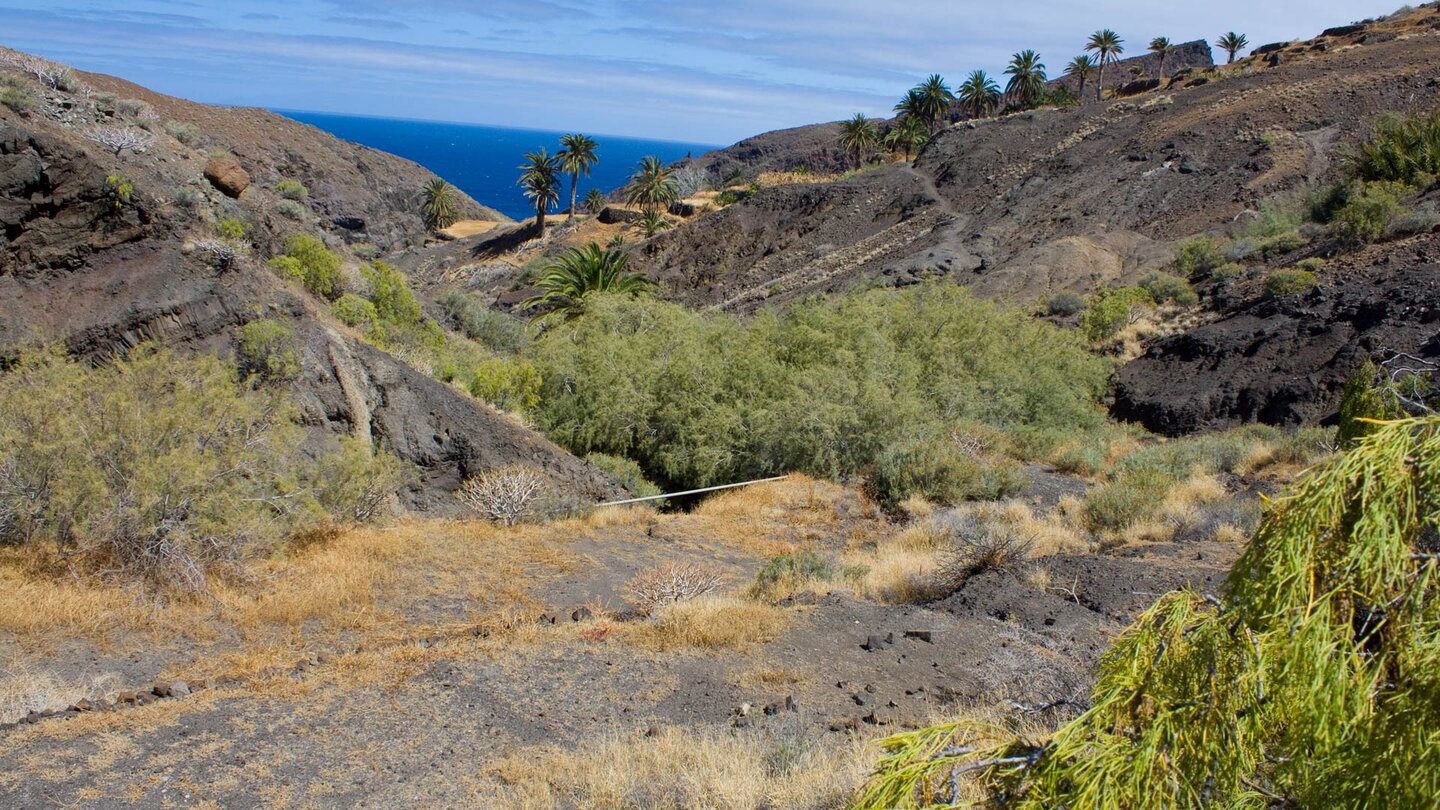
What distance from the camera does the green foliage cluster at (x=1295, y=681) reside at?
2.64 metres

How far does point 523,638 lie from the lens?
8.66m

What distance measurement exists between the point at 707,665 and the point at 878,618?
221cm

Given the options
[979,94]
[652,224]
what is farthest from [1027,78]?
[652,224]

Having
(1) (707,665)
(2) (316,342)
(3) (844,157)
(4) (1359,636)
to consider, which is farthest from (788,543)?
(3) (844,157)

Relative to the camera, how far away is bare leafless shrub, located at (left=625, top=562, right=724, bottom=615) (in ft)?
33.8

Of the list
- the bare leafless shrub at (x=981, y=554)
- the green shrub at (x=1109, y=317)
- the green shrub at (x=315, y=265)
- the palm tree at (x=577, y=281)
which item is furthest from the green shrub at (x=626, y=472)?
the green shrub at (x=1109, y=317)

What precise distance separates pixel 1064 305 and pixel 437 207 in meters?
55.5

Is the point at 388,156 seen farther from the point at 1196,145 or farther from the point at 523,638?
the point at 523,638

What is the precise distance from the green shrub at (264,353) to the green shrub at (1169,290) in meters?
26.6

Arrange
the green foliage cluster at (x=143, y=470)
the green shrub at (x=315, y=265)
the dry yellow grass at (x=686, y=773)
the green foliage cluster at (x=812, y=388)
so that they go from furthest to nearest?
the green shrub at (x=315, y=265) → the green foliage cluster at (x=812, y=388) → the green foliage cluster at (x=143, y=470) → the dry yellow grass at (x=686, y=773)

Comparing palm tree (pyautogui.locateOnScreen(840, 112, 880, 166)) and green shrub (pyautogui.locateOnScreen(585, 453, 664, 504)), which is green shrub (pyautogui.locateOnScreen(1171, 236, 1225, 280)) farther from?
palm tree (pyautogui.locateOnScreen(840, 112, 880, 166))

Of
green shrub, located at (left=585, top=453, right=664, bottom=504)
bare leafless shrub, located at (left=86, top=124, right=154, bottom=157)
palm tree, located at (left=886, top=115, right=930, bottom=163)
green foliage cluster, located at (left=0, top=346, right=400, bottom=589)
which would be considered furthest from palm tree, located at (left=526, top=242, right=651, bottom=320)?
palm tree, located at (left=886, top=115, right=930, bottom=163)

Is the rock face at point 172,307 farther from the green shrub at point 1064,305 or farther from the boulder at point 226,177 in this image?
the green shrub at point 1064,305

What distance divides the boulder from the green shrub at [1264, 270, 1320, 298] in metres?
26.7
